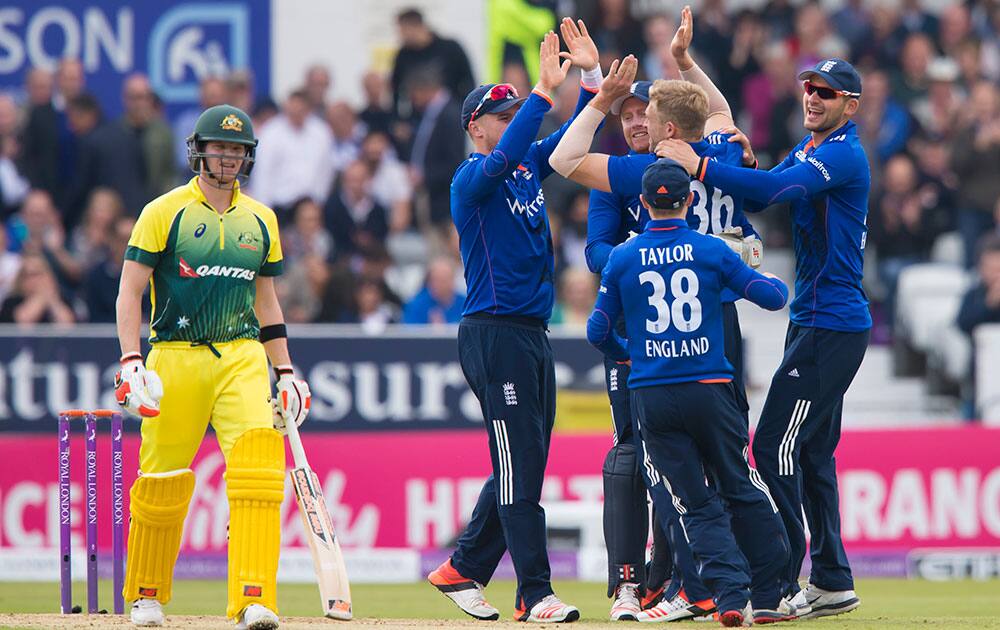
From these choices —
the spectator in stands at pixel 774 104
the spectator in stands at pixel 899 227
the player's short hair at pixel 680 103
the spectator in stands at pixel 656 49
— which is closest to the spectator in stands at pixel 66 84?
the spectator in stands at pixel 656 49

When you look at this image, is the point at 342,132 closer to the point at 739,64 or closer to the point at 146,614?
the point at 739,64

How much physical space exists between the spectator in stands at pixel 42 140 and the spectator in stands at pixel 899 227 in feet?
28.9

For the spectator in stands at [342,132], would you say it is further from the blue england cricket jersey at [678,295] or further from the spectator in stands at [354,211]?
the blue england cricket jersey at [678,295]

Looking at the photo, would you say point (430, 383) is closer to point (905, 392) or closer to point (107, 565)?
point (107, 565)

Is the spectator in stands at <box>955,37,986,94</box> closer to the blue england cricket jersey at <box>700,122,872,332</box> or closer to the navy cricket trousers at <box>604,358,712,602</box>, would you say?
the blue england cricket jersey at <box>700,122,872,332</box>

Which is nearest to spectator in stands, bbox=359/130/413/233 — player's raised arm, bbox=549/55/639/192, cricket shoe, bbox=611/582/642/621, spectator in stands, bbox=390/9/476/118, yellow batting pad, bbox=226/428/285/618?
spectator in stands, bbox=390/9/476/118

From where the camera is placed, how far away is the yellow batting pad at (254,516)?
827cm

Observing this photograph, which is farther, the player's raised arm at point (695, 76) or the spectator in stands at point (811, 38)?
the spectator in stands at point (811, 38)

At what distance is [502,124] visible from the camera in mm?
9234

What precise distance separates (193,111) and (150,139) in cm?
159

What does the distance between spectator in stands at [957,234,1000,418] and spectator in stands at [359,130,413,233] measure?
5.92 m

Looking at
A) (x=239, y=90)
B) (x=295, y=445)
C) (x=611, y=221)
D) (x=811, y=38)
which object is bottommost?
(x=295, y=445)

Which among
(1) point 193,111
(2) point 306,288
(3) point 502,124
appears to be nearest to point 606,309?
(3) point 502,124

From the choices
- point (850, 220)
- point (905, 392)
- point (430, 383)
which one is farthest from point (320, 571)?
point (905, 392)
